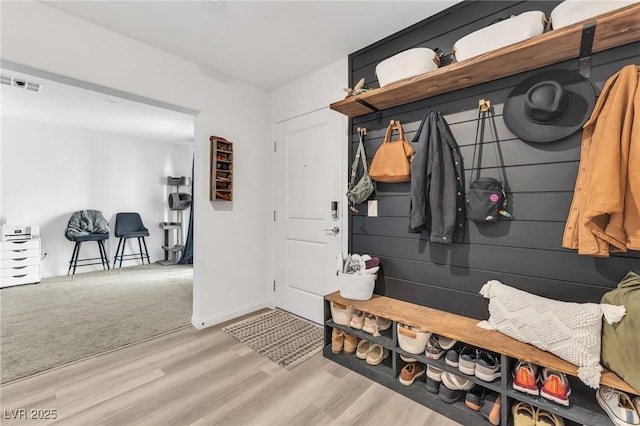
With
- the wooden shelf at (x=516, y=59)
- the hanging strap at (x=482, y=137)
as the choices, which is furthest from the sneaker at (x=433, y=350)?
the wooden shelf at (x=516, y=59)

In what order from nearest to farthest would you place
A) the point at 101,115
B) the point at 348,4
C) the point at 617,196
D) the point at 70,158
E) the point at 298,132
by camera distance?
1. the point at 617,196
2. the point at 348,4
3. the point at 298,132
4. the point at 101,115
5. the point at 70,158

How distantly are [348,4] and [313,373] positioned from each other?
251 cm

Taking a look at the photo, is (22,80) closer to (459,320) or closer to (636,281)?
(459,320)

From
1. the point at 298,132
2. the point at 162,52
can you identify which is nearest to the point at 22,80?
the point at 162,52

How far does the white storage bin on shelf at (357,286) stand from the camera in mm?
1994

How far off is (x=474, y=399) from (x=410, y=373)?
1.17ft

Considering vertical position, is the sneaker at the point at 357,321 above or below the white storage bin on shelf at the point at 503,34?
below

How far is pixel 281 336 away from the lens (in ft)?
8.00

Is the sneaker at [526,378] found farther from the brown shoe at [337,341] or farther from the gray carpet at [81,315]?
the gray carpet at [81,315]

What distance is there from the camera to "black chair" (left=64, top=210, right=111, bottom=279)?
443 cm

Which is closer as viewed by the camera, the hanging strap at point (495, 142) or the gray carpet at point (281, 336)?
the hanging strap at point (495, 142)

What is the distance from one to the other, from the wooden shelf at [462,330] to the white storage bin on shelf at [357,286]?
5cm

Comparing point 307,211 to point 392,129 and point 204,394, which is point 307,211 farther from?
point 204,394

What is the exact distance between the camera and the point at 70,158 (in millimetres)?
4707
